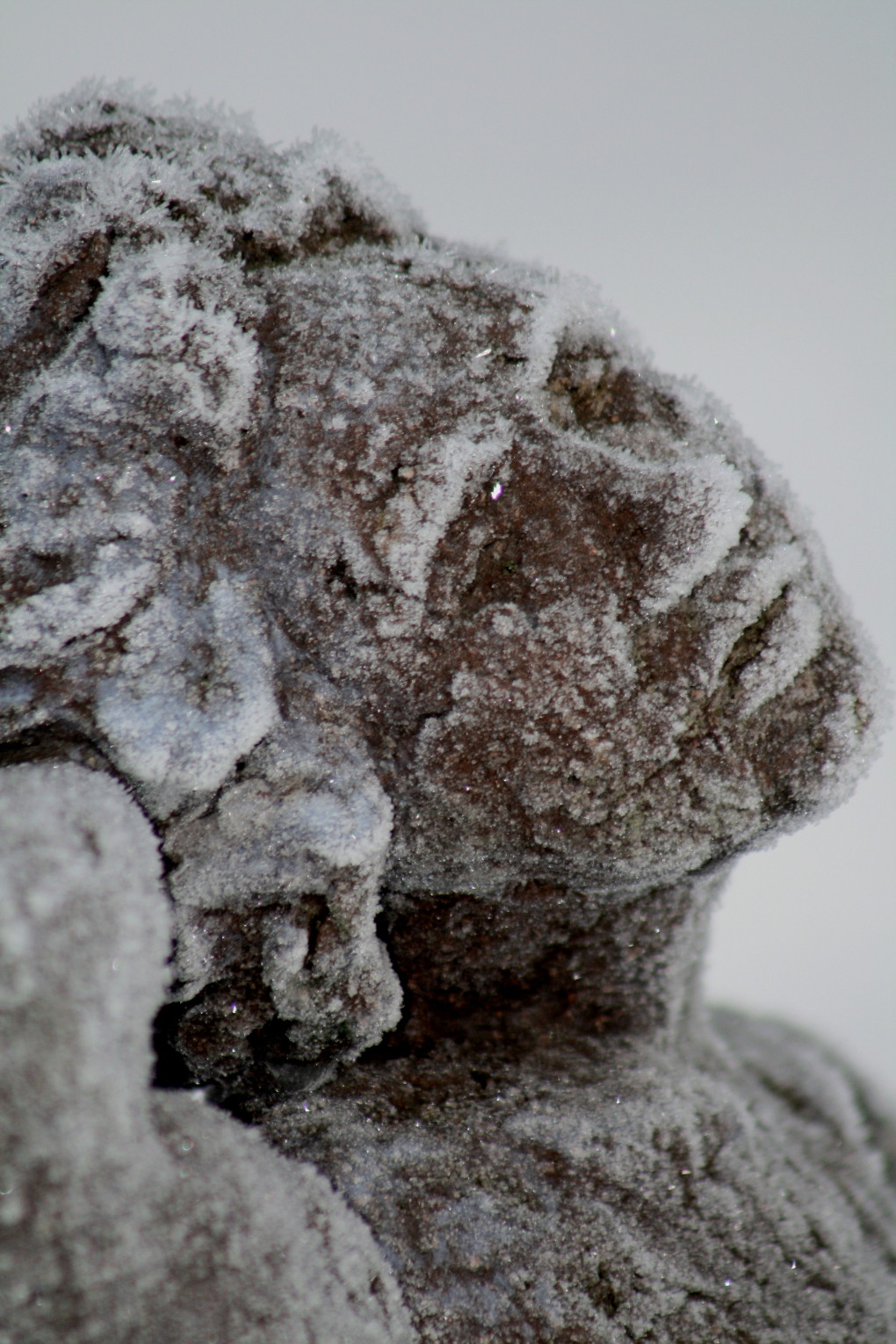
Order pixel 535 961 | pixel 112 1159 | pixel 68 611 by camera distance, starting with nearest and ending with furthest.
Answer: pixel 112 1159, pixel 68 611, pixel 535 961

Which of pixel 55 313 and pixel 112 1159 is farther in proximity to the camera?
pixel 55 313

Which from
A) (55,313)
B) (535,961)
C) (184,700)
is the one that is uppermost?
(55,313)

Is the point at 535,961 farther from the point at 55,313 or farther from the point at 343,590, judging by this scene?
the point at 55,313

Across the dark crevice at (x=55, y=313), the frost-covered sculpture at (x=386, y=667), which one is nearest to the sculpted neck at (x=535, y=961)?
the frost-covered sculpture at (x=386, y=667)

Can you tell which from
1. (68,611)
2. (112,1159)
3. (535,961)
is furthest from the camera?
(535,961)

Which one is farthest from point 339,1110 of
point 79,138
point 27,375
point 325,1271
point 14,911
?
point 79,138

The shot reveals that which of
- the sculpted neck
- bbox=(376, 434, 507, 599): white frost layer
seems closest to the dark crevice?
bbox=(376, 434, 507, 599): white frost layer

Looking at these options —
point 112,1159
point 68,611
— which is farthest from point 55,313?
point 112,1159

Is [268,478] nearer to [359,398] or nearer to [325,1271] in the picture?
[359,398]
